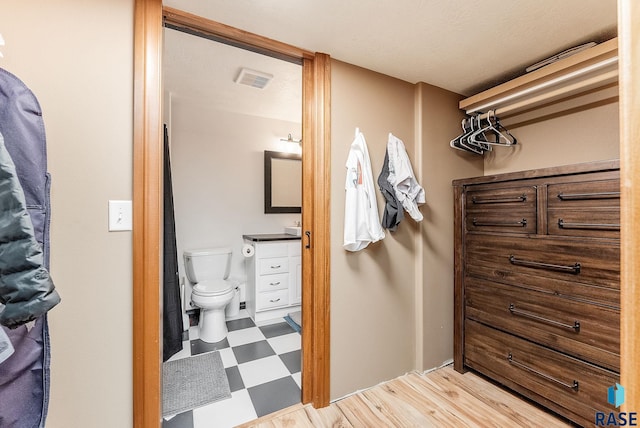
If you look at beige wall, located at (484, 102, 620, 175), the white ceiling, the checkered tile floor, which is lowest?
the checkered tile floor

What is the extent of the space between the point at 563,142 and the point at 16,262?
2762 millimetres

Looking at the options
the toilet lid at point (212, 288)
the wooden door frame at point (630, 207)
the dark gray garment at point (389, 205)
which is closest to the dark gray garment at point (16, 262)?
the wooden door frame at point (630, 207)

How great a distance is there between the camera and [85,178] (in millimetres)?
1113

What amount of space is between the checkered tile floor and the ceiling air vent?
2.24 metres

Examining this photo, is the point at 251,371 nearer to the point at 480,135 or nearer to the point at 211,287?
the point at 211,287

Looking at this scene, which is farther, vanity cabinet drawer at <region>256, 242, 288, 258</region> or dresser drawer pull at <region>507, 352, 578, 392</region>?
vanity cabinet drawer at <region>256, 242, 288, 258</region>

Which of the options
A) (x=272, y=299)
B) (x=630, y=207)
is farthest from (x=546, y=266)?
(x=272, y=299)

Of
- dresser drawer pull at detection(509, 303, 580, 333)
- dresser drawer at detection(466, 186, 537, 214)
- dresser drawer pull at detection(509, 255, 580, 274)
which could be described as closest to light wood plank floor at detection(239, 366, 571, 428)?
dresser drawer pull at detection(509, 303, 580, 333)

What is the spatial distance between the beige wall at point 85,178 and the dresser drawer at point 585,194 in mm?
2152

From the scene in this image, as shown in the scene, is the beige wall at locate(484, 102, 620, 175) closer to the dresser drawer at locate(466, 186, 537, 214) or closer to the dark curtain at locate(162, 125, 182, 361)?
the dresser drawer at locate(466, 186, 537, 214)

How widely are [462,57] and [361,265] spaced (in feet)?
4.70

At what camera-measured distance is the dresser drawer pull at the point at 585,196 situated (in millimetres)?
1330

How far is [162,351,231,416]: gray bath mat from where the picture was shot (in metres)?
1.66

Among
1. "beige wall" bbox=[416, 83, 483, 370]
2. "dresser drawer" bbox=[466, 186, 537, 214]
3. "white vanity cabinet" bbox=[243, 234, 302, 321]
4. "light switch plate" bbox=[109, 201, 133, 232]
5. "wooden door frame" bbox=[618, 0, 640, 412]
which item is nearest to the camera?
"wooden door frame" bbox=[618, 0, 640, 412]
